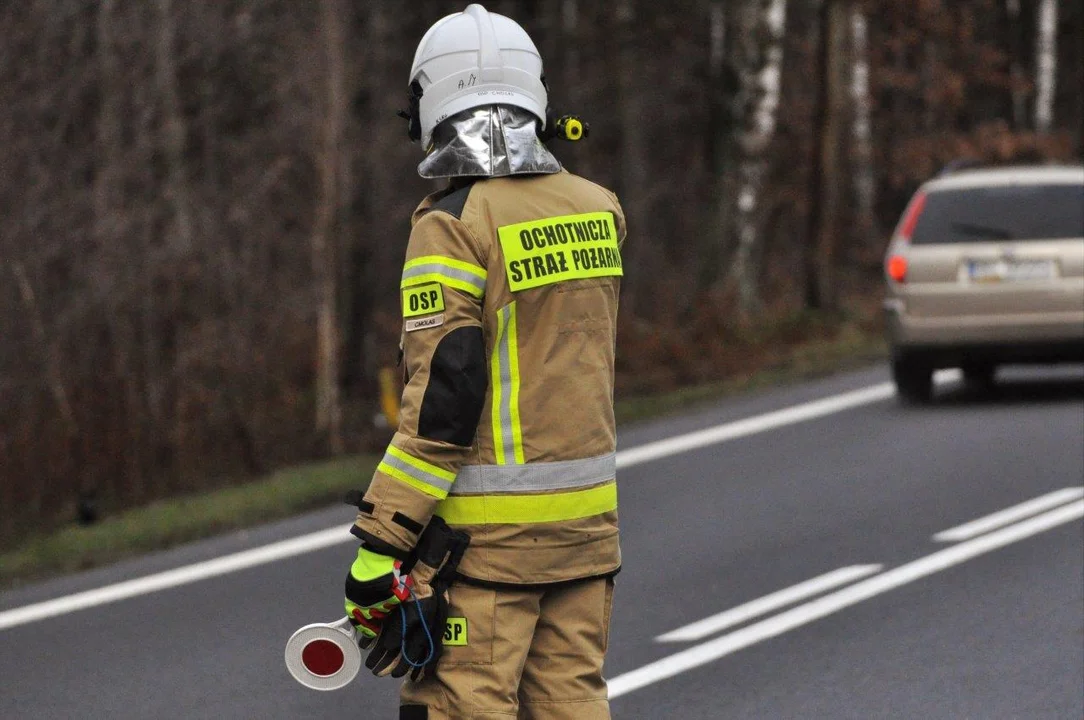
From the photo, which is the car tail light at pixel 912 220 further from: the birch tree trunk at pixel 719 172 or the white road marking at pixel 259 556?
the birch tree trunk at pixel 719 172

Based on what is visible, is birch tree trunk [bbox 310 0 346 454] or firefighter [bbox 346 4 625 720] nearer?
firefighter [bbox 346 4 625 720]

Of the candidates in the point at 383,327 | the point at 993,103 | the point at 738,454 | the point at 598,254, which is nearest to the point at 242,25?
the point at 383,327

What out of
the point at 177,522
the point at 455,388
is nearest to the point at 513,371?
the point at 455,388

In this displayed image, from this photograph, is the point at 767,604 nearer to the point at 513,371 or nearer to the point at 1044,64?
the point at 513,371

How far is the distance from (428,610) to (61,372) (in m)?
12.3

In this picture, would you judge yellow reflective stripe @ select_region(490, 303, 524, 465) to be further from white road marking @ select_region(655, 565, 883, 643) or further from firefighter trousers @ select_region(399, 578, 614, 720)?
white road marking @ select_region(655, 565, 883, 643)

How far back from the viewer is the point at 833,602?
7867 mm

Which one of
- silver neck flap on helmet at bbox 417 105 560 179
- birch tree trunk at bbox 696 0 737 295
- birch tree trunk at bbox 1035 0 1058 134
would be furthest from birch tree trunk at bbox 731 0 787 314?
silver neck flap on helmet at bbox 417 105 560 179

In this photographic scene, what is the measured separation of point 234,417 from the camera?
16.5 meters

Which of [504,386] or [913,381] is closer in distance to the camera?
[504,386]

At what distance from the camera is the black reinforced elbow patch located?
377 cm

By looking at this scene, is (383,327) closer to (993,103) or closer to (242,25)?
(242,25)

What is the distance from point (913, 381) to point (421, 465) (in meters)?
10.4

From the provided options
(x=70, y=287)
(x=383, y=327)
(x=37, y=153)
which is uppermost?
(x=37, y=153)
